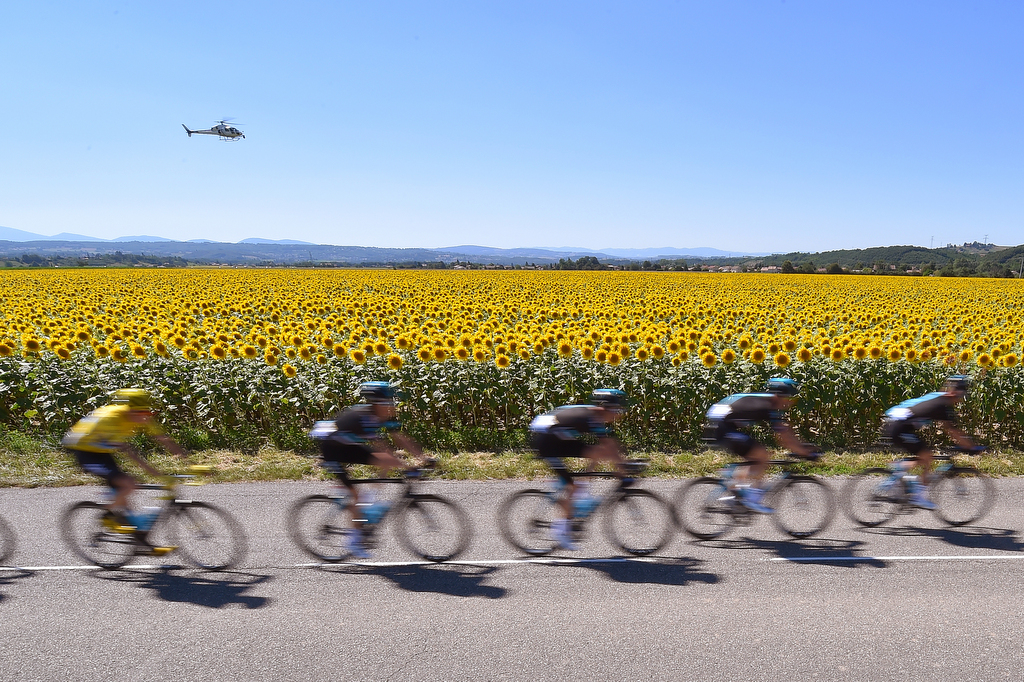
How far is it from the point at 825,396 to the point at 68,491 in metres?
9.22

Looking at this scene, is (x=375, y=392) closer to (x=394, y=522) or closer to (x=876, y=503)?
(x=394, y=522)

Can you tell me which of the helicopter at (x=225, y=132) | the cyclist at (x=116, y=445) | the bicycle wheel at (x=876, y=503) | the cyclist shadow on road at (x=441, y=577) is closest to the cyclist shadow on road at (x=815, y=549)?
the bicycle wheel at (x=876, y=503)

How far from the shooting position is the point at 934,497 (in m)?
6.30

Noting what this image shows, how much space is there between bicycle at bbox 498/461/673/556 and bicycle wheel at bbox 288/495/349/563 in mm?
1339

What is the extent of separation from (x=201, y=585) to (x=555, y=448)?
287 cm

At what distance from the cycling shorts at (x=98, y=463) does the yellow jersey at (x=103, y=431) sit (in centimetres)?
5

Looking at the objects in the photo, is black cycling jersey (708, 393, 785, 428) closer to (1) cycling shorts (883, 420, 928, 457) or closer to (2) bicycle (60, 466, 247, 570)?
(1) cycling shorts (883, 420, 928, 457)

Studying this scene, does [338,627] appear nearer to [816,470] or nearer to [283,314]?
[816,470]

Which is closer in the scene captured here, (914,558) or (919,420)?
(914,558)

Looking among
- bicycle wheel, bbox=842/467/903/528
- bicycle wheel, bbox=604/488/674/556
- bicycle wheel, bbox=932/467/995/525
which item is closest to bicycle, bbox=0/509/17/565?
bicycle wheel, bbox=604/488/674/556

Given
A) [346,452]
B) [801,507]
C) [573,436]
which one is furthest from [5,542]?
[801,507]

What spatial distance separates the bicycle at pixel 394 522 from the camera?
18.3ft

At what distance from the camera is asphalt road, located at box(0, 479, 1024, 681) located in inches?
163

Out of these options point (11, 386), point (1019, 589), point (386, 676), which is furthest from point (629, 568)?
point (11, 386)
